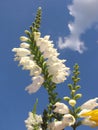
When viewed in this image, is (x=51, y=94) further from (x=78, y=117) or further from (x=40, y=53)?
(x=40, y=53)

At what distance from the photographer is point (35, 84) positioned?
6.24ft

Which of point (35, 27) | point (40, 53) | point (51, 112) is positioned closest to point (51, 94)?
point (51, 112)

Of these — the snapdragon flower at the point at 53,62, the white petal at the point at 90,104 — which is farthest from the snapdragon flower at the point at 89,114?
the snapdragon flower at the point at 53,62

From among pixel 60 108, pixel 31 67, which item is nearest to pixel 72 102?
pixel 60 108

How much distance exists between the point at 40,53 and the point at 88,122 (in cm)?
54

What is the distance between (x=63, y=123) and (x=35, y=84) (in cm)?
45

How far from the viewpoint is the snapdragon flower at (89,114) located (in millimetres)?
1599

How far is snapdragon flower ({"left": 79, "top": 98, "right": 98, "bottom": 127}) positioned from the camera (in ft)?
5.25

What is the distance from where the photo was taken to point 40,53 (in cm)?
179

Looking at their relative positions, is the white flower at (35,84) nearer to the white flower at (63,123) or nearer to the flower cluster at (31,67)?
the flower cluster at (31,67)

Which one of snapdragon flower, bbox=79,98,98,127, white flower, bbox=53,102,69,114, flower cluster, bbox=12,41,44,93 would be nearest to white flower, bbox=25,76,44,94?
flower cluster, bbox=12,41,44,93

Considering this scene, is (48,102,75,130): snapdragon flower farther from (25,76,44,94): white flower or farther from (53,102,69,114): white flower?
(25,76,44,94): white flower

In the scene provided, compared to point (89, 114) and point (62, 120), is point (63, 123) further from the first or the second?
point (89, 114)

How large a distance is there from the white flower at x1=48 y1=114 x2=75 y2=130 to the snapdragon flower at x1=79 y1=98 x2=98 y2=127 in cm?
10
